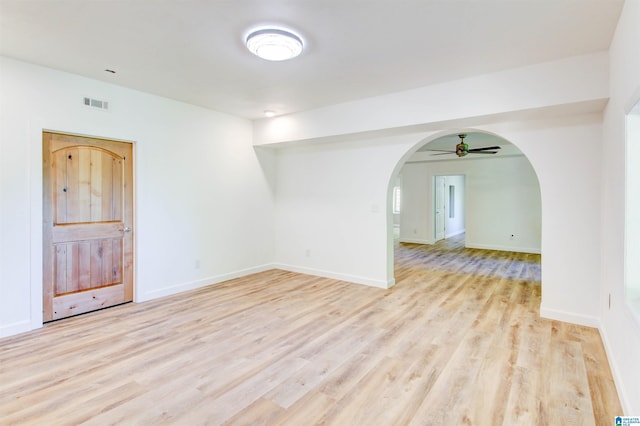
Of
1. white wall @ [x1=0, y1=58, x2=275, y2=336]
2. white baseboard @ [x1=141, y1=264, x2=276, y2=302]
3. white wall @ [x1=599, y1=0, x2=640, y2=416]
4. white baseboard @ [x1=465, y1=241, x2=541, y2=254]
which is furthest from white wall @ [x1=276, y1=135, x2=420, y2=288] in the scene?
white baseboard @ [x1=465, y1=241, x2=541, y2=254]

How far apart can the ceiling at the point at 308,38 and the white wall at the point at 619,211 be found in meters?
0.37

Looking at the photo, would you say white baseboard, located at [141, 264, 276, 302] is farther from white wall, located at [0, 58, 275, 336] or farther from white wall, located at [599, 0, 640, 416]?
white wall, located at [599, 0, 640, 416]

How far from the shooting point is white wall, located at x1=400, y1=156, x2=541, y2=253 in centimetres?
818

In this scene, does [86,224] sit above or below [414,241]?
above

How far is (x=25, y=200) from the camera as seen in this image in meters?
3.31

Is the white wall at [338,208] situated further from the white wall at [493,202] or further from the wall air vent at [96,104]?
the white wall at [493,202]

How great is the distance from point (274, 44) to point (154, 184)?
2710mm

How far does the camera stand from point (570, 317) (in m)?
3.56

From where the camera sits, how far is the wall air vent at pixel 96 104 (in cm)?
373

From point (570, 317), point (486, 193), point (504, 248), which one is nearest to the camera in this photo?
point (570, 317)

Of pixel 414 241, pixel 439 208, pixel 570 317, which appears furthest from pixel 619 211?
pixel 439 208

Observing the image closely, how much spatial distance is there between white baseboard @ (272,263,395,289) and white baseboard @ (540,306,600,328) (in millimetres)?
1983

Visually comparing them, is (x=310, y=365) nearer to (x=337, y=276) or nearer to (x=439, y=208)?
(x=337, y=276)

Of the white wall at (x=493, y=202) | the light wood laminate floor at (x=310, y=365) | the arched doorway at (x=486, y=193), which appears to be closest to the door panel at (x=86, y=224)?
the light wood laminate floor at (x=310, y=365)
